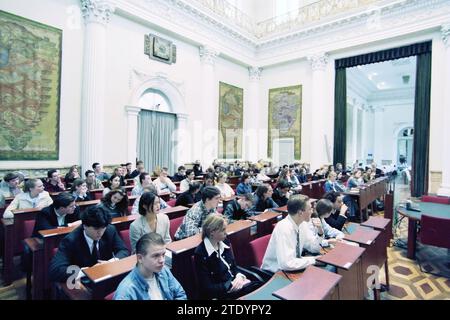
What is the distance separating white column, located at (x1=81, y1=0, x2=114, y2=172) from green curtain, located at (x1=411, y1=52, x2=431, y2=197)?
1037 centimetres

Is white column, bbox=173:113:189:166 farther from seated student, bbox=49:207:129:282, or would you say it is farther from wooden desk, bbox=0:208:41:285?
seated student, bbox=49:207:129:282

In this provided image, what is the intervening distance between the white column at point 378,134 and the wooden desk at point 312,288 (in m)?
19.5

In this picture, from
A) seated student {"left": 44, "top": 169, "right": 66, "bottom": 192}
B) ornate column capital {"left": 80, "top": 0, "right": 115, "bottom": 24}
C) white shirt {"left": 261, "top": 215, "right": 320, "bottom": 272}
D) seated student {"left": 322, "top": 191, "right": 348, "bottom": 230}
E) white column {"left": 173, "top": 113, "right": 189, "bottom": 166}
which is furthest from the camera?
white column {"left": 173, "top": 113, "right": 189, "bottom": 166}

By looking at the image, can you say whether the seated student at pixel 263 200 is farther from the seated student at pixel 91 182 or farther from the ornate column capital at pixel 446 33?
the ornate column capital at pixel 446 33

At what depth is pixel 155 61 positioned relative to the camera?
9.02 metres

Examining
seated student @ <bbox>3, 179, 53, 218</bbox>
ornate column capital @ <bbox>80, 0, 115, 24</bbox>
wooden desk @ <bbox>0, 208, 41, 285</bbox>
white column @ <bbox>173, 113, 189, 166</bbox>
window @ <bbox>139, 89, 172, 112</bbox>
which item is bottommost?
wooden desk @ <bbox>0, 208, 41, 285</bbox>

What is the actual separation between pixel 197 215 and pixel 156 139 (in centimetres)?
689

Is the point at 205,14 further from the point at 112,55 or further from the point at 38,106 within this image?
the point at 38,106

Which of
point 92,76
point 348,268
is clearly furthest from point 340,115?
point 348,268

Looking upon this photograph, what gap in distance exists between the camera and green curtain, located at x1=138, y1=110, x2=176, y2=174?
9.04 m

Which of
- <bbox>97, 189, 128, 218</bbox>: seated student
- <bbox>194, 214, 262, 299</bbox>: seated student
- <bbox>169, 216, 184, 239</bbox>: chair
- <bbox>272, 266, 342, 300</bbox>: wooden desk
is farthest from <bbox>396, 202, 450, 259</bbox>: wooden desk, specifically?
<bbox>97, 189, 128, 218</bbox>: seated student

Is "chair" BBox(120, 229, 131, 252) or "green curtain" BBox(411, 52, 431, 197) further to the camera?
"green curtain" BBox(411, 52, 431, 197)

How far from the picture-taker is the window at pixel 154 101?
29.9 ft
